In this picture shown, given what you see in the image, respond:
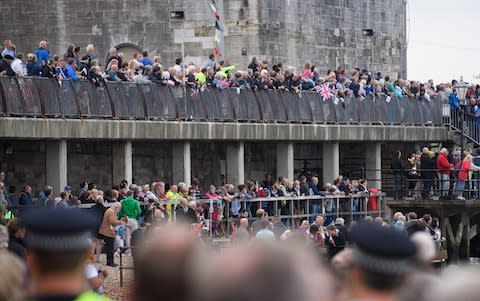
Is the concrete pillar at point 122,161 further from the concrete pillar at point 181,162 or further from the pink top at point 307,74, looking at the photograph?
the pink top at point 307,74

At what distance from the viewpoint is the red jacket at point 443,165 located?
44.6m

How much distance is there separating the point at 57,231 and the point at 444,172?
38.0 meters

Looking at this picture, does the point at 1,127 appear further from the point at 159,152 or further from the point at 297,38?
the point at 297,38

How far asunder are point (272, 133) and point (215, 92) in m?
3.86

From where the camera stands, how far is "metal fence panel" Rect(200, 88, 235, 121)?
1572 inches

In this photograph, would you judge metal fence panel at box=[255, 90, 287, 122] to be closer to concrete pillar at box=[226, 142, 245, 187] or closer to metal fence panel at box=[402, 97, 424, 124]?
concrete pillar at box=[226, 142, 245, 187]

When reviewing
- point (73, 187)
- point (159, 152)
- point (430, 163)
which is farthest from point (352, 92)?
point (73, 187)

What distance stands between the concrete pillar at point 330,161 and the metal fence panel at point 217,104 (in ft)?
21.5

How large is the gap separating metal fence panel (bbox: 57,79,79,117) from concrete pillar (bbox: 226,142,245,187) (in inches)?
342

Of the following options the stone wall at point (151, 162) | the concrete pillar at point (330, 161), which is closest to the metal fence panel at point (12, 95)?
the stone wall at point (151, 162)

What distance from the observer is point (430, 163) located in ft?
150

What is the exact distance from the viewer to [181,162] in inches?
1660

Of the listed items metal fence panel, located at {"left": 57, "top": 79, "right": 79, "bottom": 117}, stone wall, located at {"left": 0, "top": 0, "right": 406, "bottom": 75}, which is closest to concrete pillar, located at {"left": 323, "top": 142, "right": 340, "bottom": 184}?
stone wall, located at {"left": 0, "top": 0, "right": 406, "bottom": 75}

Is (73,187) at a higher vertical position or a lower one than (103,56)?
lower
